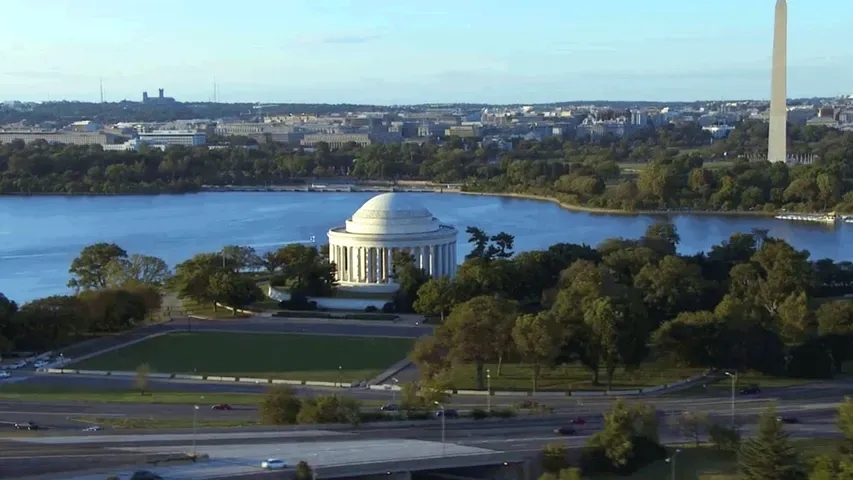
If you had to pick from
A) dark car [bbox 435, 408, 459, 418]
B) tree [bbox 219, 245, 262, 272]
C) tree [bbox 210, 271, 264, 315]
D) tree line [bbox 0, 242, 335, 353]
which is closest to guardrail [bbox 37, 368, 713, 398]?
dark car [bbox 435, 408, 459, 418]

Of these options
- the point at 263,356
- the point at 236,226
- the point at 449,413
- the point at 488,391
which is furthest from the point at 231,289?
the point at 236,226

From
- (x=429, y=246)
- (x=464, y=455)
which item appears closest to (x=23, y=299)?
(x=429, y=246)

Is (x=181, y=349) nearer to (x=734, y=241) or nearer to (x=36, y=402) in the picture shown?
(x=36, y=402)

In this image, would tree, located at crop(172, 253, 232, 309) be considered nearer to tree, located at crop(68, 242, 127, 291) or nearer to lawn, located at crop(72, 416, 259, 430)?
tree, located at crop(68, 242, 127, 291)

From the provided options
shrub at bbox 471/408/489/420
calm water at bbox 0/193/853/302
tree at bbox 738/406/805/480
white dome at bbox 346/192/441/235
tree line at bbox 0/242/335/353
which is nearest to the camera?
tree at bbox 738/406/805/480

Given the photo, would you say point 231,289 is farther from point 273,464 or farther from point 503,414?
point 273,464

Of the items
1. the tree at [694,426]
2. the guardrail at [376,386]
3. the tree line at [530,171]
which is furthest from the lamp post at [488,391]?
the tree line at [530,171]
